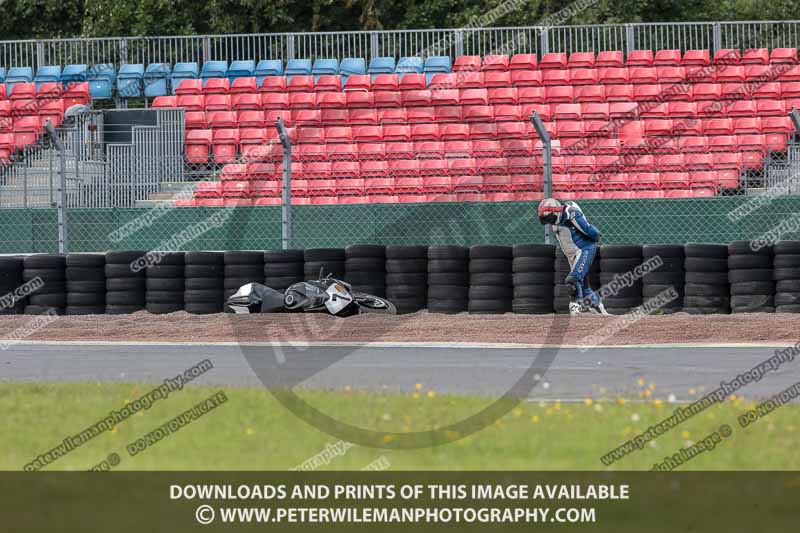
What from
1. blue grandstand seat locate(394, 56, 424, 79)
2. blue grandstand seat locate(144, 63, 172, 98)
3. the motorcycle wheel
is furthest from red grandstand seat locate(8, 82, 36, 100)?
the motorcycle wheel

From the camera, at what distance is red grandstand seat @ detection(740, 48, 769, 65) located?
25.0 m

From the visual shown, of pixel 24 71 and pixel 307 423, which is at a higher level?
pixel 24 71

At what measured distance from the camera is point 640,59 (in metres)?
25.2

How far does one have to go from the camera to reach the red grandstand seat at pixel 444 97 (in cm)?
2416

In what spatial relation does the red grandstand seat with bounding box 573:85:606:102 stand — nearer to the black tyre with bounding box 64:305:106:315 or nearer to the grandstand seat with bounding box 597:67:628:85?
the grandstand seat with bounding box 597:67:628:85

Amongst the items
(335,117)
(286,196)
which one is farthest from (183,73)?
(286,196)

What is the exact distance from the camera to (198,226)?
19859 millimetres

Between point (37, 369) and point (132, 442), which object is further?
point (37, 369)

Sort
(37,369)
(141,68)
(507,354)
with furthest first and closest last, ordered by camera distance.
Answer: (141,68)
(507,354)
(37,369)

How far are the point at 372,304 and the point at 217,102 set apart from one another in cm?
1008
